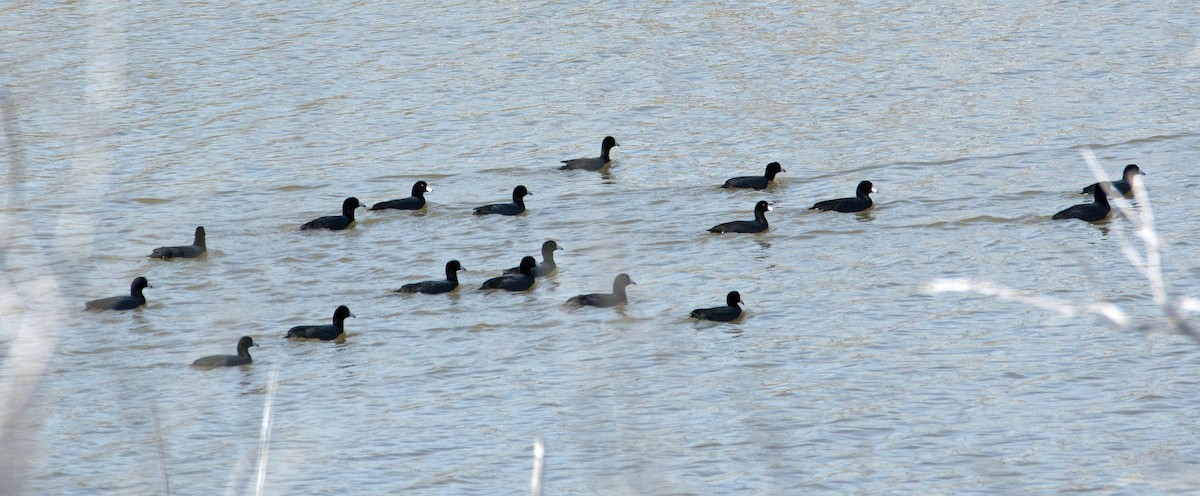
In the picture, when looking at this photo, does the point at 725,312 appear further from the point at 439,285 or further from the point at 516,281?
the point at 439,285

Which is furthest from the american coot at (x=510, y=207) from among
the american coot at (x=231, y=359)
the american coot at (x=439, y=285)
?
the american coot at (x=231, y=359)

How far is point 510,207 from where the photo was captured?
20.8m

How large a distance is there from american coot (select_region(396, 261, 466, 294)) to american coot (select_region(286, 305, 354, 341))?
152cm

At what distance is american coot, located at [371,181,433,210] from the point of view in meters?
20.9

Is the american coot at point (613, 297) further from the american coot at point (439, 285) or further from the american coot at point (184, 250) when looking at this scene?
the american coot at point (184, 250)

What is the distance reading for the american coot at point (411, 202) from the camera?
2094cm

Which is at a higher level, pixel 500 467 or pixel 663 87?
pixel 663 87

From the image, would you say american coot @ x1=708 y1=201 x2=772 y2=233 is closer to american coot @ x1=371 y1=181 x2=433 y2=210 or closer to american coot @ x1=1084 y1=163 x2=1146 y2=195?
american coot @ x1=371 y1=181 x2=433 y2=210

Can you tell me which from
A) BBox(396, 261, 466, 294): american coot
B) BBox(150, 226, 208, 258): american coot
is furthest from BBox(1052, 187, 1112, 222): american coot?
BBox(150, 226, 208, 258): american coot

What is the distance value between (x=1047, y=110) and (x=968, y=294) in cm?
909

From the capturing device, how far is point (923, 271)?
691 inches

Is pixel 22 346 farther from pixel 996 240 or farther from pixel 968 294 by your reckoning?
pixel 996 240

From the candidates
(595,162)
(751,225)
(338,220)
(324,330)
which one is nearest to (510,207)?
(338,220)

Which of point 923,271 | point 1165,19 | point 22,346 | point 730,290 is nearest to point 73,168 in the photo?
point 22,346
